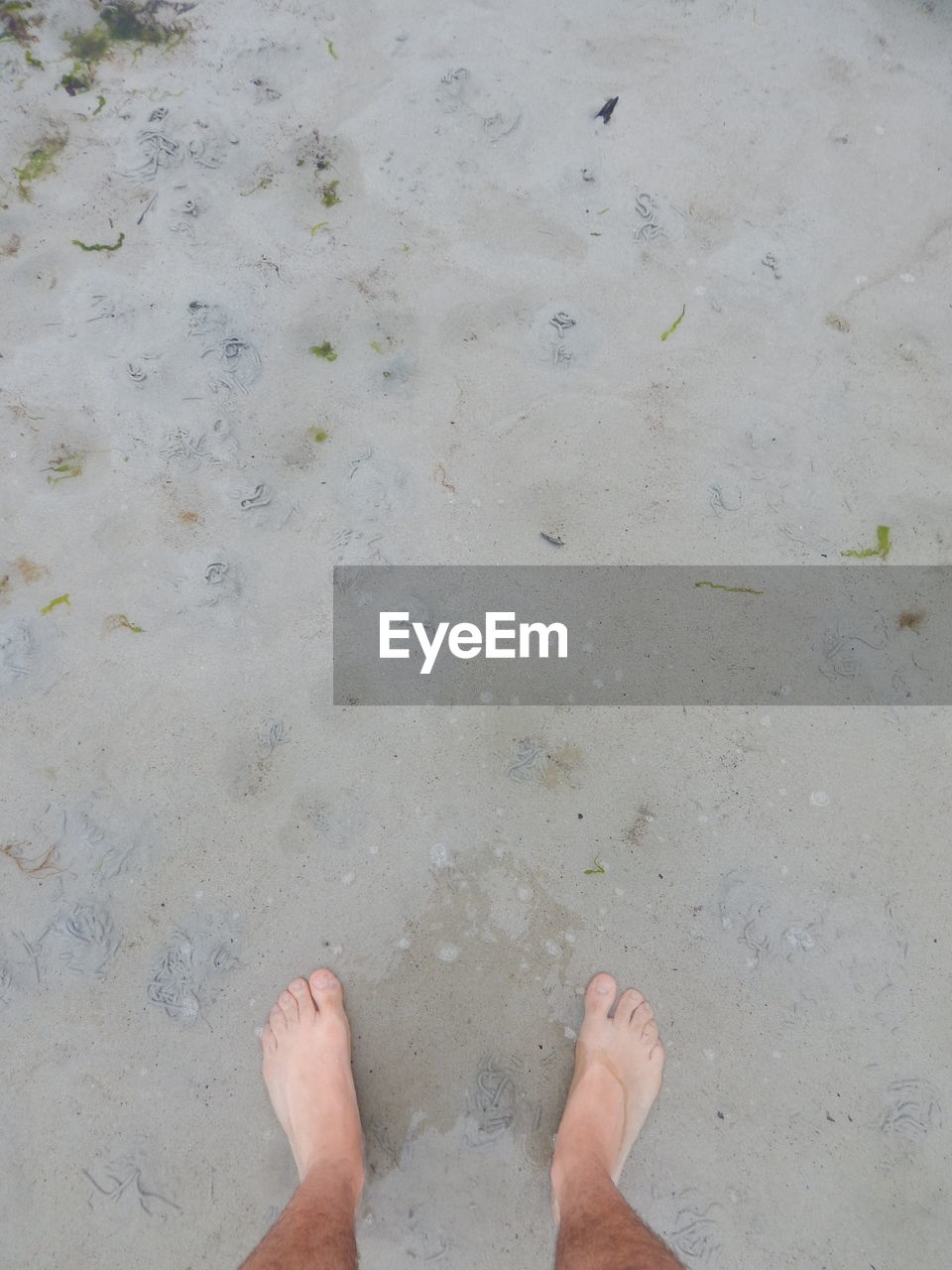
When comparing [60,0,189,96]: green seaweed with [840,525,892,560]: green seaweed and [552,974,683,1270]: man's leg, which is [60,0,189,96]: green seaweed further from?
[552,974,683,1270]: man's leg

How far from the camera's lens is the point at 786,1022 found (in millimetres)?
1664

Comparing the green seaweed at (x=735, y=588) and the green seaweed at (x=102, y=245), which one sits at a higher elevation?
the green seaweed at (x=102, y=245)

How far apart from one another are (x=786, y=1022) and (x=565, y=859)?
0.62 metres

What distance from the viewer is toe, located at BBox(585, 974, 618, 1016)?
1.65 metres

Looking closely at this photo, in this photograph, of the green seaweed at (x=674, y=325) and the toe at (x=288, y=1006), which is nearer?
the toe at (x=288, y=1006)

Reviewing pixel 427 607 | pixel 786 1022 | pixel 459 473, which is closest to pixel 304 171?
pixel 459 473

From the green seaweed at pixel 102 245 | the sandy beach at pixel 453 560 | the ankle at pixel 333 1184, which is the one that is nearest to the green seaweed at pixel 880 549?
the sandy beach at pixel 453 560

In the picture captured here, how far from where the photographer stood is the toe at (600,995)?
1.65 metres

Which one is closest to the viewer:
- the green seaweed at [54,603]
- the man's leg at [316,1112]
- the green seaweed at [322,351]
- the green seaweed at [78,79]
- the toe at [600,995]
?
the man's leg at [316,1112]

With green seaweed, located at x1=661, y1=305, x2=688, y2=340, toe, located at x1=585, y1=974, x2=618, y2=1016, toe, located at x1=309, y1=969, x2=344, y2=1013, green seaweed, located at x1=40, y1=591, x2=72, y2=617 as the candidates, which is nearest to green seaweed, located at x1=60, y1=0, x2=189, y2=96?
green seaweed, located at x1=40, y1=591, x2=72, y2=617

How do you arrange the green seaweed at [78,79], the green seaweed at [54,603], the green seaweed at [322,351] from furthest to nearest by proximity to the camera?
the green seaweed at [78,79]
the green seaweed at [322,351]
the green seaweed at [54,603]

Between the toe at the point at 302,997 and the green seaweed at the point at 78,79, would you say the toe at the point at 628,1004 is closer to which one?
the toe at the point at 302,997

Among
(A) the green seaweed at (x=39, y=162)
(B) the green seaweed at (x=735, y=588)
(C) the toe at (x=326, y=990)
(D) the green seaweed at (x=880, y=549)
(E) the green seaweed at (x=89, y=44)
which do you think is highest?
(E) the green seaweed at (x=89, y=44)

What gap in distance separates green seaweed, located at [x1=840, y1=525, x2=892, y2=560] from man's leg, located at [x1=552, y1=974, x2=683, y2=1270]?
1.25 metres
